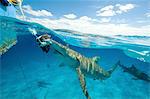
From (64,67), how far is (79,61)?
0.63 m

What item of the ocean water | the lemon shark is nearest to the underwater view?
the ocean water

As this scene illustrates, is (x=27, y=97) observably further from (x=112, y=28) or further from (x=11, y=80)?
(x=112, y=28)

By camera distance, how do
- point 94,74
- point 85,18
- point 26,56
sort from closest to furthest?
1. point 94,74
2. point 85,18
3. point 26,56

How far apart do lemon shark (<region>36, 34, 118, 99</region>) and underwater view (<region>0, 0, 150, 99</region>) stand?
12cm

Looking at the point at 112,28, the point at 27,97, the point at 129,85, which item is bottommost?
the point at 27,97

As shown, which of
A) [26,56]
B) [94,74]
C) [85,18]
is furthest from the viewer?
[26,56]

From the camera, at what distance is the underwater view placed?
7141 mm

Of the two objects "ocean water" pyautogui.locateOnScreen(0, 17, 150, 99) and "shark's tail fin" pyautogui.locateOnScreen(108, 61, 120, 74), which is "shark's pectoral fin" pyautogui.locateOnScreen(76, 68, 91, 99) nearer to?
"ocean water" pyautogui.locateOnScreen(0, 17, 150, 99)

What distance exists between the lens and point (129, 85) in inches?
297

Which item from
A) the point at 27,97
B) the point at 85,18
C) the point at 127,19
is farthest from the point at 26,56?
→ the point at 127,19

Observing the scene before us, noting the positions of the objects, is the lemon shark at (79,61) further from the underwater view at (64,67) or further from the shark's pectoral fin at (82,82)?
the underwater view at (64,67)

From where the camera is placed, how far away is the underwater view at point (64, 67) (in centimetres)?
714

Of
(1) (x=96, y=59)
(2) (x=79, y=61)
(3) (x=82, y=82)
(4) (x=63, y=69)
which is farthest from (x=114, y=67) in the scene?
(3) (x=82, y=82)

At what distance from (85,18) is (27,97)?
2.13m
